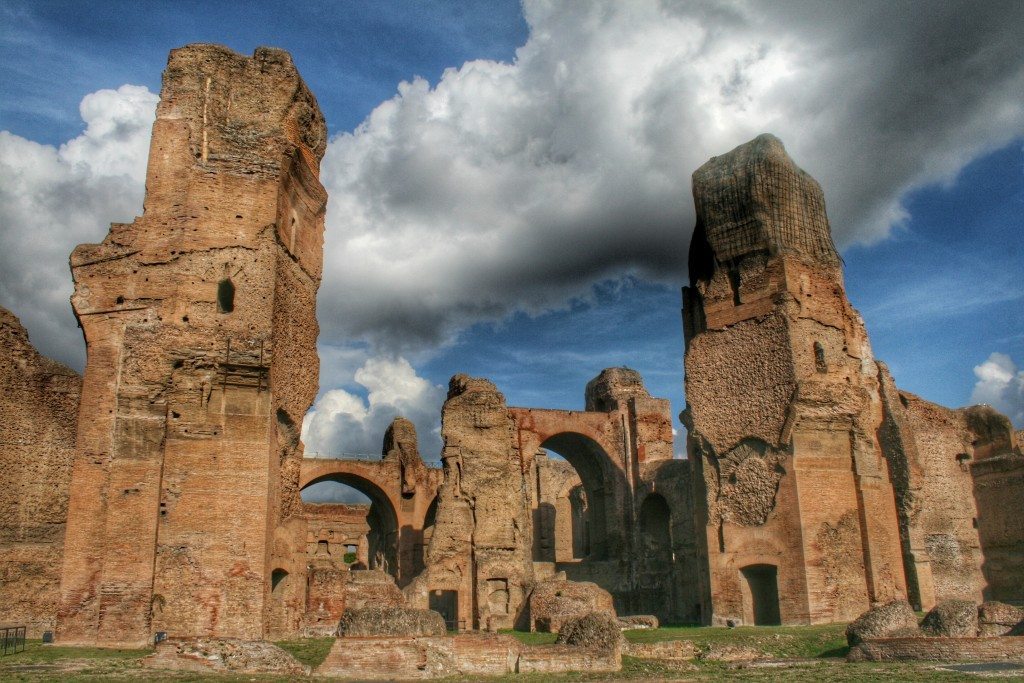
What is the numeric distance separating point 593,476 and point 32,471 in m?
15.9

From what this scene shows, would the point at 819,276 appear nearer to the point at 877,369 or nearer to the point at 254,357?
the point at 877,369

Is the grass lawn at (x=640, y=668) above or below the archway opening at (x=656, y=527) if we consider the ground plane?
below

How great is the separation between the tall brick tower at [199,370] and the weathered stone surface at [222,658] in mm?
2949

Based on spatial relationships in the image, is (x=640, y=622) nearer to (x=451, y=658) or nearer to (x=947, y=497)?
(x=451, y=658)

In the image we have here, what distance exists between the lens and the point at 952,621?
38.1 ft

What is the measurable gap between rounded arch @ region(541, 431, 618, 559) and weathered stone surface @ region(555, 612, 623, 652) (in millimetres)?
14506

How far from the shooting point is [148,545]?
1263 centimetres

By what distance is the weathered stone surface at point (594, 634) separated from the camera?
10.8m

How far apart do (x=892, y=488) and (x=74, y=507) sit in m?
15.4

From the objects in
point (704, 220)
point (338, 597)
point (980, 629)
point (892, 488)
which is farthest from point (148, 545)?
point (892, 488)

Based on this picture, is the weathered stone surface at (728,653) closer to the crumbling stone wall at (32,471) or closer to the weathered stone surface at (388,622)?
the weathered stone surface at (388,622)

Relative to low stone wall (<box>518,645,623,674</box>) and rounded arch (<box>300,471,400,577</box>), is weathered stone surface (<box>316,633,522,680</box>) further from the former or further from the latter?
rounded arch (<box>300,471,400,577</box>)

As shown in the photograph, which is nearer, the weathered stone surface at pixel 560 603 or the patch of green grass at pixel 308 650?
the patch of green grass at pixel 308 650

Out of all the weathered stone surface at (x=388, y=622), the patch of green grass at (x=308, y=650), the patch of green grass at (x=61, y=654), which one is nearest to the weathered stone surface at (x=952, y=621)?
the weathered stone surface at (x=388, y=622)
